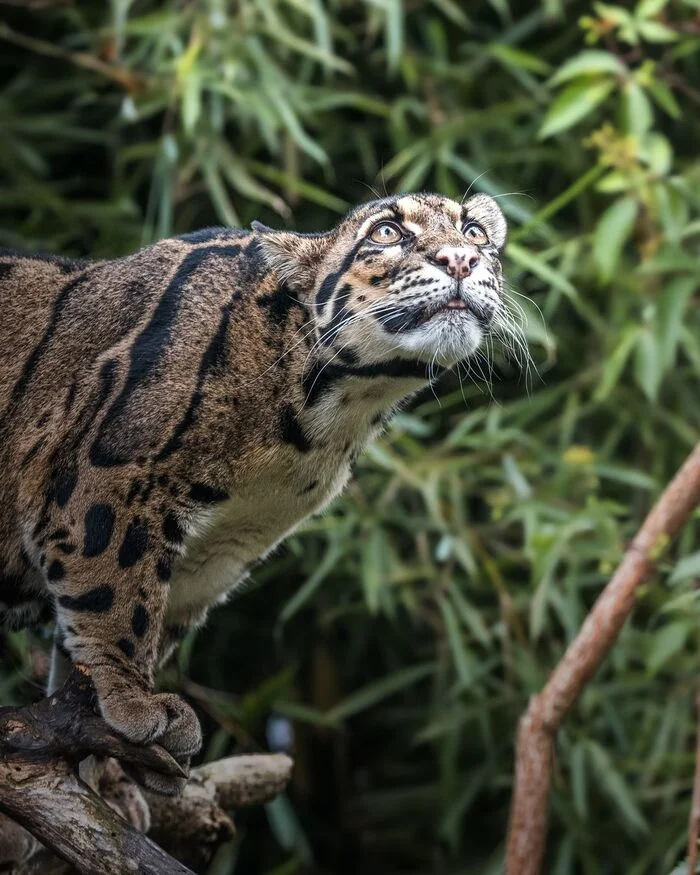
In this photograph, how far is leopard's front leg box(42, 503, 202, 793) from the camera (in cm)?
346

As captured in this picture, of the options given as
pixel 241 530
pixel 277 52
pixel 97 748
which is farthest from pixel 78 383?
pixel 277 52

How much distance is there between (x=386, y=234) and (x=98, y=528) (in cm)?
100

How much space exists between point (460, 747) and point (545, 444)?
140 centimetres

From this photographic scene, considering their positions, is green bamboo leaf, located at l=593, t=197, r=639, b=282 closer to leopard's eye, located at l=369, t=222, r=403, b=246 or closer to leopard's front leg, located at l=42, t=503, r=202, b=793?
leopard's eye, located at l=369, t=222, r=403, b=246

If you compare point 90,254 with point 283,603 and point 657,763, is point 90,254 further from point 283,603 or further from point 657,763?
point 657,763

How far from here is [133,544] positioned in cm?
349

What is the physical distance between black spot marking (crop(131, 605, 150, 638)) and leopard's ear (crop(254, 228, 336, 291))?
0.91 metres

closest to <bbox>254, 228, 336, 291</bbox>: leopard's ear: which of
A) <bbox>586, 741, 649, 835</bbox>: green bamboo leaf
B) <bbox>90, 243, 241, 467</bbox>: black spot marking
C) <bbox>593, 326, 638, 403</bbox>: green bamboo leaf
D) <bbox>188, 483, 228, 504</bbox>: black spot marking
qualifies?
<bbox>90, 243, 241, 467</bbox>: black spot marking

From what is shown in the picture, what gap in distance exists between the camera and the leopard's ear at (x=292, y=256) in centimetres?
368

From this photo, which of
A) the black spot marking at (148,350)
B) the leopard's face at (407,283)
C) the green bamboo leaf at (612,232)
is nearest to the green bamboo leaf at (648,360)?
the green bamboo leaf at (612,232)

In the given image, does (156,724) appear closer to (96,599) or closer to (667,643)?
(96,599)

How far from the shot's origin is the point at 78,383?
3.66 m

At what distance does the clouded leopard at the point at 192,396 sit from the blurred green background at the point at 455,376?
1449mm

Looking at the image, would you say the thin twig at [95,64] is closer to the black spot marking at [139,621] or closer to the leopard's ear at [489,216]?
the leopard's ear at [489,216]
